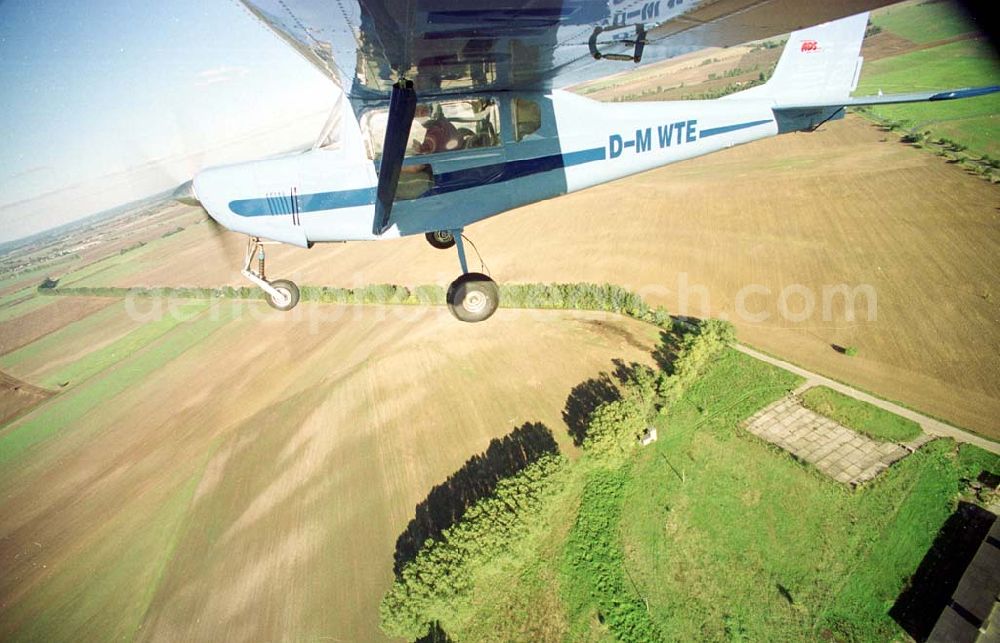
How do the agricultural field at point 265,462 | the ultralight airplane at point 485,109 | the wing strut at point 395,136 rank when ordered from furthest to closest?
the agricultural field at point 265,462
the wing strut at point 395,136
the ultralight airplane at point 485,109

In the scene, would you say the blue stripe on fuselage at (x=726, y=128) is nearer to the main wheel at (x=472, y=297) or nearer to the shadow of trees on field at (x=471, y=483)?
the main wheel at (x=472, y=297)

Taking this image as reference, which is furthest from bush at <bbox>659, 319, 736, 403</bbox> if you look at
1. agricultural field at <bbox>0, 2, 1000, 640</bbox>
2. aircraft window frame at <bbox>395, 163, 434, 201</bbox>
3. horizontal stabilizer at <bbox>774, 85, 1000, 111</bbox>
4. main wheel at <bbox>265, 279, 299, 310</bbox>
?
main wheel at <bbox>265, 279, 299, 310</bbox>

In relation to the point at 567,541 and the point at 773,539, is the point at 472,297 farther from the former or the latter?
the point at 773,539

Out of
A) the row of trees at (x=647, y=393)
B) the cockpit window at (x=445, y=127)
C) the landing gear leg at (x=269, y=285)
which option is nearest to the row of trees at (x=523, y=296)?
the row of trees at (x=647, y=393)

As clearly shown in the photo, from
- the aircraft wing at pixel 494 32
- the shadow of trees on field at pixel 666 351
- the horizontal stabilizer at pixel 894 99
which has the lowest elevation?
the shadow of trees on field at pixel 666 351

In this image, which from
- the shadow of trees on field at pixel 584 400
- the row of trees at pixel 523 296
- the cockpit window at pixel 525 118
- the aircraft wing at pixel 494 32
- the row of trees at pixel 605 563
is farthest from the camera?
the row of trees at pixel 523 296

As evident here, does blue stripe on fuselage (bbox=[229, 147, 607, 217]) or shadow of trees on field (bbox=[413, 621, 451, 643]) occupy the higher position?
blue stripe on fuselage (bbox=[229, 147, 607, 217])

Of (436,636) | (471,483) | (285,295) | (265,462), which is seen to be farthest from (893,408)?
(265,462)

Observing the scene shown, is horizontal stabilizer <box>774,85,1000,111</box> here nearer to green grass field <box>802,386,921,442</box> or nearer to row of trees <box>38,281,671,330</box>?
green grass field <box>802,386,921,442</box>
